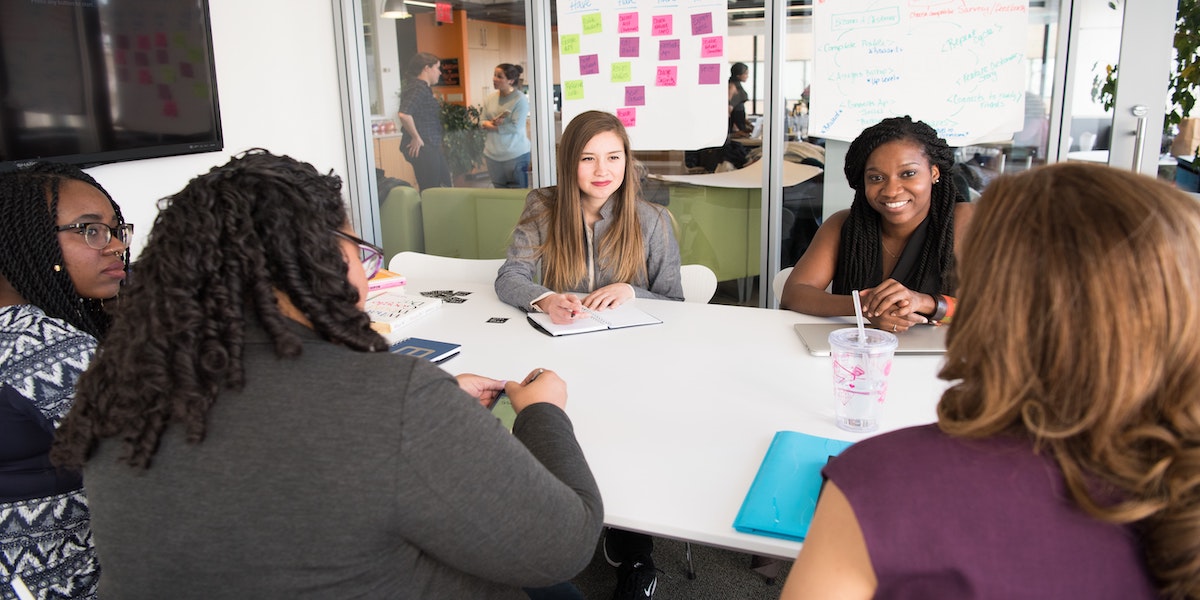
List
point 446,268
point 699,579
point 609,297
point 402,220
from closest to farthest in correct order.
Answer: point 699,579, point 609,297, point 446,268, point 402,220

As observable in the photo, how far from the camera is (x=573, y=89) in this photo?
412 cm

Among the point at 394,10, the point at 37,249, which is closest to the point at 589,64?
the point at 394,10

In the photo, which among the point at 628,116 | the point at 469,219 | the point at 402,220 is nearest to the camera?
the point at 628,116

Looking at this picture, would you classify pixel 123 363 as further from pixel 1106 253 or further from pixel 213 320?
pixel 1106 253

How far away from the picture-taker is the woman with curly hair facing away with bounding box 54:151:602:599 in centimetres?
91

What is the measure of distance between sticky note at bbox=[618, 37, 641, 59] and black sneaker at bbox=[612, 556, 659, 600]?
2.52 m

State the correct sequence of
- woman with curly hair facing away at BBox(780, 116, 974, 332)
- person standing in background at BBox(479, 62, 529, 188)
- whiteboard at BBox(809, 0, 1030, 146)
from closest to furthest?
woman with curly hair facing away at BBox(780, 116, 974, 332) → whiteboard at BBox(809, 0, 1030, 146) → person standing in background at BBox(479, 62, 529, 188)

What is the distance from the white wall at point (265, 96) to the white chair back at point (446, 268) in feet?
3.56

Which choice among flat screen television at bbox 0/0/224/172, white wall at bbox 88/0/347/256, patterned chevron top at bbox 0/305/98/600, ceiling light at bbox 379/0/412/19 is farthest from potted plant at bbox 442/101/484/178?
patterned chevron top at bbox 0/305/98/600

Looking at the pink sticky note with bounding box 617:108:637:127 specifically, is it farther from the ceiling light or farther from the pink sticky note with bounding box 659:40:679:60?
the ceiling light

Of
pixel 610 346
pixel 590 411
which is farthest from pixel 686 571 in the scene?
pixel 590 411

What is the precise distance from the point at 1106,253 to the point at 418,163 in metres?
4.17

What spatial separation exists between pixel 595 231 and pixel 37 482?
5.74 ft

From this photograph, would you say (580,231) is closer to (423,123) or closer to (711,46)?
(711,46)
